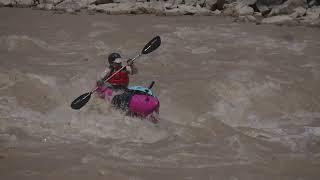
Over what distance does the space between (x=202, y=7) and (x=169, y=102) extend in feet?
25.2

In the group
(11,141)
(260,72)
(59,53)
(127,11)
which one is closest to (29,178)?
(11,141)

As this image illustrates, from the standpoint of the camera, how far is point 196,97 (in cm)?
777

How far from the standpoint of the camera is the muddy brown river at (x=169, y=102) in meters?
4.96

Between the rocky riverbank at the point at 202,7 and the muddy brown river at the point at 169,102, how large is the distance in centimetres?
77

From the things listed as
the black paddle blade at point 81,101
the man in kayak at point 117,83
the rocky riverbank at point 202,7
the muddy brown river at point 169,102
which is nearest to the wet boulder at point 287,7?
the rocky riverbank at point 202,7

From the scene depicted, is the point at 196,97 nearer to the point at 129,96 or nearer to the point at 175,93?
the point at 175,93

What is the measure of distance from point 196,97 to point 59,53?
12.7 feet

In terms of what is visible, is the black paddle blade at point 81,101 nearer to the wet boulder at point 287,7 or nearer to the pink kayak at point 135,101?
the pink kayak at point 135,101

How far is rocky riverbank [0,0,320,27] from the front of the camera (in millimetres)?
13688

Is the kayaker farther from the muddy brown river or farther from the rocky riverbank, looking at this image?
the rocky riverbank

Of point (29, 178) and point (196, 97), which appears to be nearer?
point (29, 178)

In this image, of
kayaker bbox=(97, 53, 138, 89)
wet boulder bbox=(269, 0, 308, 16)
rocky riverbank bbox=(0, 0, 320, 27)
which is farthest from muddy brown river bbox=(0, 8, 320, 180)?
wet boulder bbox=(269, 0, 308, 16)

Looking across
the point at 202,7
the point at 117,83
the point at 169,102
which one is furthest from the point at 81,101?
the point at 202,7

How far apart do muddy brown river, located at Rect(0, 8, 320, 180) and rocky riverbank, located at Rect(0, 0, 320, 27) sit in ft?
2.51
